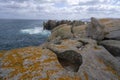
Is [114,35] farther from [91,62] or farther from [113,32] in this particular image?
[91,62]

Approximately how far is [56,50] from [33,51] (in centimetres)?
117

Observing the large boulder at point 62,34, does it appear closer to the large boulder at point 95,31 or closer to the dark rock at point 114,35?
the large boulder at point 95,31

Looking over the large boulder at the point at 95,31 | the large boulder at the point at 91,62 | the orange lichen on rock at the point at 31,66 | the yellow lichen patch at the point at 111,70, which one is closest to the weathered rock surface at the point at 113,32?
the large boulder at the point at 95,31

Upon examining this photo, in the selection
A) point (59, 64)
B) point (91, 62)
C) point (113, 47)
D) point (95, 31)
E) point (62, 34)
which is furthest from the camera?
point (62, 34)

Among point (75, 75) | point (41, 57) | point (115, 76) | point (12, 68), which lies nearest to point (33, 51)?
point (41, 57)

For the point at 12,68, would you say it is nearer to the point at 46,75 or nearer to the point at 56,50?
the point at 46,75

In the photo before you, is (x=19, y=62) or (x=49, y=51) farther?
(x=49, y=51)

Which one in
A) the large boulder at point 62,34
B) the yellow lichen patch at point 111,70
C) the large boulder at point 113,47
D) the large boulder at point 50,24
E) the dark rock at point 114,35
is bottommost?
the large boulder at point 50,24

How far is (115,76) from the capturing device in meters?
8.95

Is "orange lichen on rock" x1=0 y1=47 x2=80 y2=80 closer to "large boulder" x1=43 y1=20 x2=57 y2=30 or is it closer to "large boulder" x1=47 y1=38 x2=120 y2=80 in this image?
"large boulder" x1=47 y1=38 x2=120 y2=80

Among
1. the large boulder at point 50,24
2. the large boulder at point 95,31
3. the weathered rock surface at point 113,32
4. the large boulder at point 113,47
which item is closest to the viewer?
the large boulder at point 113,47

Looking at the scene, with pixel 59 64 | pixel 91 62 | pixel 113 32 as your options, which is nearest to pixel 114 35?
pixel 113 32

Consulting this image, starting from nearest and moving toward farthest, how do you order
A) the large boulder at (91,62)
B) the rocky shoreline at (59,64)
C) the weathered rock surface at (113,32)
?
the rocky shoreline at (59,64)
the large boulder at (91,62)
the weathered rock surface at (113,32)

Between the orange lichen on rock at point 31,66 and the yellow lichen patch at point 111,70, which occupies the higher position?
the orange lichen on rock at point 31,66
